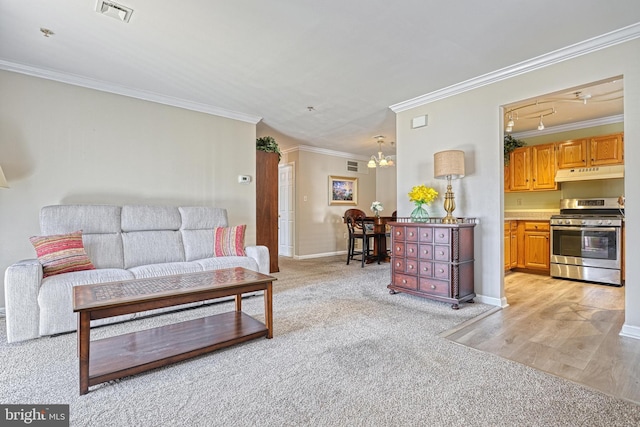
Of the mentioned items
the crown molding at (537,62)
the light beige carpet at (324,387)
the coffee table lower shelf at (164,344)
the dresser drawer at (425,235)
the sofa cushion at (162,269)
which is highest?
the crown molding at (537,62)

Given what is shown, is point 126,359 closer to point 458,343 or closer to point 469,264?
point 458,343

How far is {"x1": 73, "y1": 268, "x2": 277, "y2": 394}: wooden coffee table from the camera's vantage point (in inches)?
67.9

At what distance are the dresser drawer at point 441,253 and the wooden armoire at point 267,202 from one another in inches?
108

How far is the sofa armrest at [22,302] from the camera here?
2.35 metres

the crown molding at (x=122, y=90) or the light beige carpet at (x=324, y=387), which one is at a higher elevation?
the crown molding at (x=122, y=90)

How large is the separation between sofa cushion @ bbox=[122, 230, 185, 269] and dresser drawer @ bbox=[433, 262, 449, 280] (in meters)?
2.87

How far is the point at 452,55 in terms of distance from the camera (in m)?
2.96

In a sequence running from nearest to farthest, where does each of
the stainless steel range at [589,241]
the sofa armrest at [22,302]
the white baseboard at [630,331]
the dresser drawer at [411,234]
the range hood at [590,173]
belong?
the sofa armrest at [22,302]
the white baseboard at [630,331]
the dresser drawer at [411,234]
the stainless steel range at [589,241]
the range hood at [590,173]

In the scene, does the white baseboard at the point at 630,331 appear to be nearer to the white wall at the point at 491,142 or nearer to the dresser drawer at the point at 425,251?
the white wall at the point at 491,142

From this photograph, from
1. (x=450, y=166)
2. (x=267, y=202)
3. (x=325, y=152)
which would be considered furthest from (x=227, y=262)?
(x=325, y=152)

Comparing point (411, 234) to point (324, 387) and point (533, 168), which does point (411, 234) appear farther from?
point (533, 168)

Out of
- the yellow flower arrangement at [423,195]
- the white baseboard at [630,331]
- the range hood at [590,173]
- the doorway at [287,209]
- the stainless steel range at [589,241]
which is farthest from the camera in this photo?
the doorway at [287,209]

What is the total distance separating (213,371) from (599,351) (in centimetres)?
267

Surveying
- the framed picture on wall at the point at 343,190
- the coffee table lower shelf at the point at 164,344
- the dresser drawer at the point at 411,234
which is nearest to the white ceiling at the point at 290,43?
the dresser drawer at the point at 411,234
